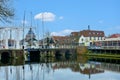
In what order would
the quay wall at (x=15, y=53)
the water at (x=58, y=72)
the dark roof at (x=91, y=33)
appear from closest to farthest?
the water at (x=58, y=72) → the quay wall at (x=15, y=53) → the dark roof at (x=91, y=33)

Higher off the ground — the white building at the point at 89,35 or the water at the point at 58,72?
the white building at the point at 89,35

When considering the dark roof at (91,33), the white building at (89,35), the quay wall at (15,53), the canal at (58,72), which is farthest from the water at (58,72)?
the dark roof at (91,33)

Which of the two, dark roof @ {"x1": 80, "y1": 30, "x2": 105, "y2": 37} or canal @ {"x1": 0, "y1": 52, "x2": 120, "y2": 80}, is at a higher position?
dark roof @ {"x1": 80, "y1": 30, "x2": 105, "y2": 37}

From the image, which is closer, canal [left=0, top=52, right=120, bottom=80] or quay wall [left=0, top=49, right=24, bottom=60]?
canal [left=0, top=52, right=120, bottom=80]

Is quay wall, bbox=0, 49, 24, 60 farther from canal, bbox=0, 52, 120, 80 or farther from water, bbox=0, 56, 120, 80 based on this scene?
water, bbox=0, 56, 120, 80

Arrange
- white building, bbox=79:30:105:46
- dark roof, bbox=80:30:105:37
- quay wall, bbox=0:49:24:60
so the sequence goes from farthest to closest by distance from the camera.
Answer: dark roof, bbox=80:30:105:37 → white building, bbox=79:30:105:46 → quay wall, bbox=0:49:24:60

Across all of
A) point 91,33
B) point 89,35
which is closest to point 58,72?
point 89,35

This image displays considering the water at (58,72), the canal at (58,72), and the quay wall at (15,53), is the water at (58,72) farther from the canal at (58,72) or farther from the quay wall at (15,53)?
the quay wall at (15,53)

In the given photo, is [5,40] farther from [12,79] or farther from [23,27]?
[12,79]

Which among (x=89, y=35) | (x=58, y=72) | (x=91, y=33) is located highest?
(x=91, y=33)

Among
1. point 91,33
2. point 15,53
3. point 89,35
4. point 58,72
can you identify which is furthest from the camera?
point 91,33

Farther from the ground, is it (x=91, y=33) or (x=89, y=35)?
(x=91, y=33)

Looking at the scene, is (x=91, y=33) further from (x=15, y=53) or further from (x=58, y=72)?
(x=58, y=72)

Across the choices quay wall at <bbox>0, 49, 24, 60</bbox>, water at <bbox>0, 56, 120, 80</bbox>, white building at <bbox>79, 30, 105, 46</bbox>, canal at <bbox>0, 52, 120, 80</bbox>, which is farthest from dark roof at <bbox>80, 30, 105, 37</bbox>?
water at <bbox>0, 56, 120, 80</bbox>
